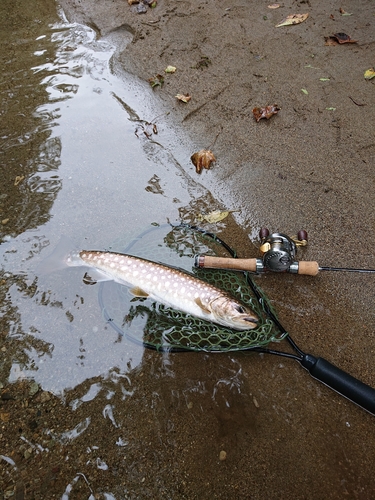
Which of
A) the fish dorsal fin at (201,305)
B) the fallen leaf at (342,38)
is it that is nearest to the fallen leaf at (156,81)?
the fallen leaf at (342,38)

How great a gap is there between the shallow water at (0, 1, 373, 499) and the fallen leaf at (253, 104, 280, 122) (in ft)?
4.19

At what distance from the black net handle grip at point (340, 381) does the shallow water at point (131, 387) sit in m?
0.14

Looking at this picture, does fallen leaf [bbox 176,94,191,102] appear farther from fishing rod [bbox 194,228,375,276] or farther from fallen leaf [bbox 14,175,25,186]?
fishing rod [bbox 194,228,375,276]

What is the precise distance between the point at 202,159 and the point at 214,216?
93cm

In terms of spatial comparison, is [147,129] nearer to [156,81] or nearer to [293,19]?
[156,81]

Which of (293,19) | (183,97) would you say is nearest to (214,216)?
(183,97)

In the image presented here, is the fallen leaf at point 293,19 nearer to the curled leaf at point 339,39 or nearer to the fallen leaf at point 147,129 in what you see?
the curled leaf at point 339,39

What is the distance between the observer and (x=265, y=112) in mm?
5184

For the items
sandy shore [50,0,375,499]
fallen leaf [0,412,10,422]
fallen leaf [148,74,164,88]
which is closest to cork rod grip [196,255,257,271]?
sandy shore [50,0,375,499]

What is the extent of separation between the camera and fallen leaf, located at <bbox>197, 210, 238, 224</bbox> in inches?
165

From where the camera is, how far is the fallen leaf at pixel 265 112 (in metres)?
5.16

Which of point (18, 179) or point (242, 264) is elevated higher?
point (18, 179)

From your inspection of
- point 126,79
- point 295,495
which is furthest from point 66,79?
point 295,495

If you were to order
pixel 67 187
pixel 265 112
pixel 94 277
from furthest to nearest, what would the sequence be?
pixel 265 112 < pixel 67 187 < pixel 94 277
